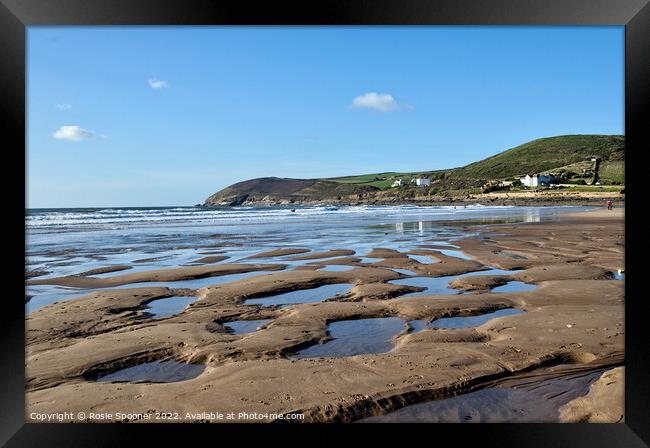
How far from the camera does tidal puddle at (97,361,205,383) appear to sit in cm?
380

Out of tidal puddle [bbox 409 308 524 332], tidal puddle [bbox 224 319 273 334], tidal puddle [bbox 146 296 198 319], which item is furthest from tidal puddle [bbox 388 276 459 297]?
tidal puddle [bbox 146 296 198 319]

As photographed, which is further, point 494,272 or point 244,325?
point 494,272

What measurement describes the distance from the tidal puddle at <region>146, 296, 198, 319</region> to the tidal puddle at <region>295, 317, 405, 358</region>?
236cm

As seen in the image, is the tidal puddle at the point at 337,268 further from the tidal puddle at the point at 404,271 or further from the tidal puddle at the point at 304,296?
the tidal puddle at the point at 304,296

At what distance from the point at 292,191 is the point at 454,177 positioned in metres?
37.4

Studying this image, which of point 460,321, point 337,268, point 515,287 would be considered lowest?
point 460,321

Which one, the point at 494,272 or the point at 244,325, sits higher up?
the point at 494,272

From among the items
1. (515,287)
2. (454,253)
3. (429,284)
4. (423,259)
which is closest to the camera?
(515,287)

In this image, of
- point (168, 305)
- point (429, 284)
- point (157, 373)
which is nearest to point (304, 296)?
point (168, 305)

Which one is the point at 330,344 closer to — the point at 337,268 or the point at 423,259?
the point at 337,268

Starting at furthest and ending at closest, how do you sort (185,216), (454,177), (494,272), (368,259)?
(454,177) → (185,216) → (368,259) → (494,272)

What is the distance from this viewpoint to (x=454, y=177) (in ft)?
327

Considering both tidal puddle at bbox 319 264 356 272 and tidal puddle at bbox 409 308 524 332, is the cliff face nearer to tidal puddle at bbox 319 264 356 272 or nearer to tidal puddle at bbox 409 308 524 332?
tidal puddle at bbox 319 264 356 272

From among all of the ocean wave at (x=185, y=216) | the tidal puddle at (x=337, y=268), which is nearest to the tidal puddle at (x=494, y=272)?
the tidal puddle at (x=337, y=268)
